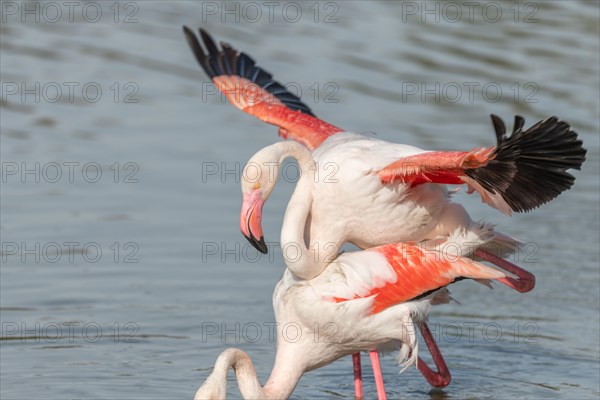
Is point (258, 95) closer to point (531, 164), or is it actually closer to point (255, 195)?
point (255, 195)

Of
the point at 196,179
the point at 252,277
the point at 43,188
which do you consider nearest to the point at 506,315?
the point at 252,277

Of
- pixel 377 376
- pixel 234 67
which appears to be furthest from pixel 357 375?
pixel 234 67

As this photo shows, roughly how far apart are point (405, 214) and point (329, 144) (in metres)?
0.81

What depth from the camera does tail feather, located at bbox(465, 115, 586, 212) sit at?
7.32 m

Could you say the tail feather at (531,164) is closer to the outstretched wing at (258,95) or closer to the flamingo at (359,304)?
the flamingo at (359,304)

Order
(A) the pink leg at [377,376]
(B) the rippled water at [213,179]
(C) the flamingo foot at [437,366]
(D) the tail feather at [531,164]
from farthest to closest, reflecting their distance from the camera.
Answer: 1. (B) the rippled water at [213,179]
2. (C) the flamingo foot at [437,366]
3. (A) the pink leg at [377,376]
4. (D) the tail feather at [531,164]

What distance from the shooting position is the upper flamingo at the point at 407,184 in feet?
24.2

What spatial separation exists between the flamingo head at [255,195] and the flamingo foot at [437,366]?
1789 mm

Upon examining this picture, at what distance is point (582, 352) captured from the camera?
9594mm

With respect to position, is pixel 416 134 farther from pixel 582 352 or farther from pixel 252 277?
pixel 582 352

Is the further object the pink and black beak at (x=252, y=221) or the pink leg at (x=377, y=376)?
the pink leg at (x=377, y=376)

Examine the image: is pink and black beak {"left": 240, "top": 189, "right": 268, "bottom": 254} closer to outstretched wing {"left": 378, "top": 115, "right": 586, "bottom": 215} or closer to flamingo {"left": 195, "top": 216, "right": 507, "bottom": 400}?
flamingo {"left": 195, "top": 216, "right": 507, "bottom": 400}

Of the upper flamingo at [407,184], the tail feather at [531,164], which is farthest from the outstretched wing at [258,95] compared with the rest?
the tail feather at [531,164]

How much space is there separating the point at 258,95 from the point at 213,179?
215cm
